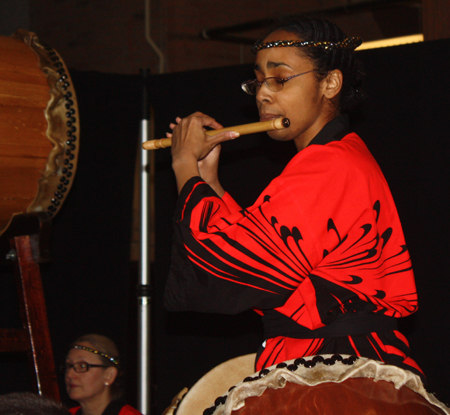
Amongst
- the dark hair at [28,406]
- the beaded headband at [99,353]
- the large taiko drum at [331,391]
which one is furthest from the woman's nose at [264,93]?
the beaded headband at [99,353]

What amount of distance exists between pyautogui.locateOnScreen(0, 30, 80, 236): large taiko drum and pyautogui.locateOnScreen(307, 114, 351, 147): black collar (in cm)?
93

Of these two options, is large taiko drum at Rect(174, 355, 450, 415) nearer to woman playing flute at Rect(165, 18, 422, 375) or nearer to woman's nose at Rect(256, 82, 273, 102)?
woman playing flute at Rect(165, 18, 422, 375)

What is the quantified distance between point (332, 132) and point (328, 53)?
0.60 ft

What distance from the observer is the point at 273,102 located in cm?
128

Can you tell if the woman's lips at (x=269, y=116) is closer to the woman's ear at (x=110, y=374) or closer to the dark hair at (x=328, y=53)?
the dark hair at (x=328, y=53)

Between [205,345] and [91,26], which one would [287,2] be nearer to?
[91,26]

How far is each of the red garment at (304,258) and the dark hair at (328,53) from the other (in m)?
0.23

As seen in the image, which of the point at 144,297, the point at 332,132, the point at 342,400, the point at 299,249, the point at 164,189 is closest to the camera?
the point at 342,400

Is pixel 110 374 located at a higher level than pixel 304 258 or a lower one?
lower

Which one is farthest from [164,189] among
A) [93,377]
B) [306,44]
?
[306,44]

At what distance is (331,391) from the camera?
3.14 feet

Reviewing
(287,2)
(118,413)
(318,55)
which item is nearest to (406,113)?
(318,55)

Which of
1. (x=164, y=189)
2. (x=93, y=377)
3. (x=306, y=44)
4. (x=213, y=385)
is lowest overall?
(x=93, y=377)

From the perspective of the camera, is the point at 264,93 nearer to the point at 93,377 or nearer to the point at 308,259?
the point at 308,259
